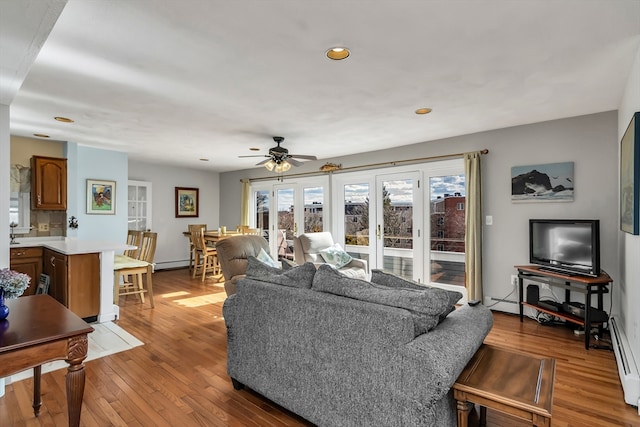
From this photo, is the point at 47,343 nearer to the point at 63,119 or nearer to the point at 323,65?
the point at 323,65

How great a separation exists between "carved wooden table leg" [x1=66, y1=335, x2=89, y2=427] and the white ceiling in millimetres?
1654

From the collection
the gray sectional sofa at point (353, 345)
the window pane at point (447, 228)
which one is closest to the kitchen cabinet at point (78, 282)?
the gray sectional sofa at point (353, 345)

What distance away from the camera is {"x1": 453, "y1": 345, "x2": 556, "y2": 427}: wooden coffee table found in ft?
4.66

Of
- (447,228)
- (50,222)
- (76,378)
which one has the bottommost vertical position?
(76,378)

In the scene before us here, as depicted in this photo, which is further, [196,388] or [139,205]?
[139,205]

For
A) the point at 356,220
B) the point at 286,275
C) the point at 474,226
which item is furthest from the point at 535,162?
the point at 286,275

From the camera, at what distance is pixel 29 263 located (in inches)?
174

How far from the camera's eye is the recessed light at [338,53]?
228 cm

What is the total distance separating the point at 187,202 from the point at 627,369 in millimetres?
8019

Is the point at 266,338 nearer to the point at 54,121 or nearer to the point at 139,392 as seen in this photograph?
the point at 139,392

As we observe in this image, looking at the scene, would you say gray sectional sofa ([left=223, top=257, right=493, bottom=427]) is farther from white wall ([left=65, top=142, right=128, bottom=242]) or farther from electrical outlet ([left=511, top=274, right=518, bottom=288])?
white wall ([left=65, top=142, right=128, bottom=242])

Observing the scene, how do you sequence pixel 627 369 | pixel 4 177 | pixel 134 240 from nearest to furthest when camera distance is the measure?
pixel 627 369 → pixel 4 177 → pixel 134 240

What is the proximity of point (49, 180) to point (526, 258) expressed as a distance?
6700 mm

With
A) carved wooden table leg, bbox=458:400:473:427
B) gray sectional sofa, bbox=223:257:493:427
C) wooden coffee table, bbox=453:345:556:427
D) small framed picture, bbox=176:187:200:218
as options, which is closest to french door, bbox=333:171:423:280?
gray sectional sofa, bbox=223:257:493:427
